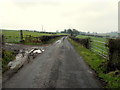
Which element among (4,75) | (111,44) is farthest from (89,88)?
(4,75)

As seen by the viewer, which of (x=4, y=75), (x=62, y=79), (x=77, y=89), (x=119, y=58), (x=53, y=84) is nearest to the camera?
(x=77, y=89)

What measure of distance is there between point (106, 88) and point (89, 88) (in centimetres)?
68

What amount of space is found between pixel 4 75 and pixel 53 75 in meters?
2.45

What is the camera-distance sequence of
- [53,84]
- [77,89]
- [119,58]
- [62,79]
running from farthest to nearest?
1. [119,58]
2. [62,79]
3. [53,84]
4. [77,89]

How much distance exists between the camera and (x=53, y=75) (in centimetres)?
568

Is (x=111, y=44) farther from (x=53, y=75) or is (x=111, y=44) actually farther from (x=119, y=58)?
(x=53, y=75)

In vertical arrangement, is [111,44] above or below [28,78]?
above

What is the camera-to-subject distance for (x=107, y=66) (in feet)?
22.0

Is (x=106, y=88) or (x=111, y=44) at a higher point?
(x=111, y=44)

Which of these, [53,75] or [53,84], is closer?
[53,84]

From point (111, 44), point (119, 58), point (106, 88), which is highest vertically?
point (111, 44)

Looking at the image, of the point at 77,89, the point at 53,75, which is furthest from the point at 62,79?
the point at 77,89

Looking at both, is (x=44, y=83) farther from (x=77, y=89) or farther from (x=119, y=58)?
(x=119, y=58)

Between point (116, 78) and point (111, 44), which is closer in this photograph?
point (116, 78)
